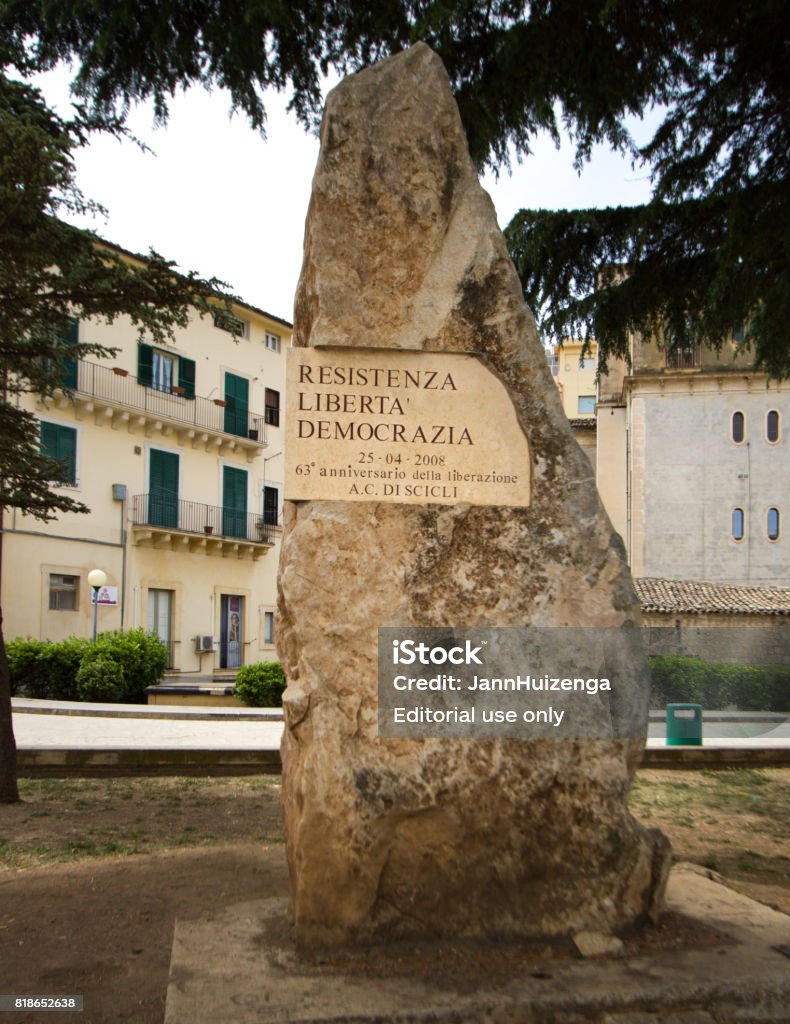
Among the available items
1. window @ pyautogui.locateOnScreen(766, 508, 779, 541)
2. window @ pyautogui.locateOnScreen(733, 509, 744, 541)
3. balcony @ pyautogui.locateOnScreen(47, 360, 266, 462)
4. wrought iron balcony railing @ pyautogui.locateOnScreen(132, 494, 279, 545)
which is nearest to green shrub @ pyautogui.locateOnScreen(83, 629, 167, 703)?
wrought iron balcony railing @ pyautogui.locateOnScreen(132, 494, 279, 545)

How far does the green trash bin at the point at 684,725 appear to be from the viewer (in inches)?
515

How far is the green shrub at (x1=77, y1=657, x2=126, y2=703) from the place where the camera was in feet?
61.3

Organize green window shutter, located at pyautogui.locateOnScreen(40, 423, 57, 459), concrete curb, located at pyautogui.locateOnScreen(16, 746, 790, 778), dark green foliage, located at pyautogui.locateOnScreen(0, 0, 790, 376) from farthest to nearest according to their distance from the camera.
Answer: green window shutter, located at pyautogui.locateOnScreen(40, 423, 57, 459) < concrete curb, located at pyautogui.locateOnScreen(16, 746, 790, 778) < dark green foliage, located at pyautogui.locateOnScreen(0, 0, 790, 376)

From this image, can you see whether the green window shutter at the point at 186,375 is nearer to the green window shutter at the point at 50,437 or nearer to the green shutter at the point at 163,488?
the green shutter at the point at 163,488

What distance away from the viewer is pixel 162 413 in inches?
1091

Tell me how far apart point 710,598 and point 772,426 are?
27.3ft

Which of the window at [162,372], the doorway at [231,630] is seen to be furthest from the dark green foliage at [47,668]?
the window at [162,372]

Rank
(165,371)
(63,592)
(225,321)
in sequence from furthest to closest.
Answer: (165,371) < (63,592) < (225,321)

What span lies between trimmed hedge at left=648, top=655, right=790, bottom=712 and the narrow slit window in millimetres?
11283

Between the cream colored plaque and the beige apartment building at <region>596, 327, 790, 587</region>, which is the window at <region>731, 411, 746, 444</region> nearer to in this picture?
the beige apartment building at <region>596, 327, 790, 587</region>

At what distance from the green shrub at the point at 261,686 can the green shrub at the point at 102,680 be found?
2355 millimetres

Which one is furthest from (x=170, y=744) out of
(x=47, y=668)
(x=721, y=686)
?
(x=721, y=686)

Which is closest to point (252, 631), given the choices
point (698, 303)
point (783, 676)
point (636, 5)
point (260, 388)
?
point (260, 388)

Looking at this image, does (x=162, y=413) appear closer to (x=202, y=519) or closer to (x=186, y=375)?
(x=186, y=375)
